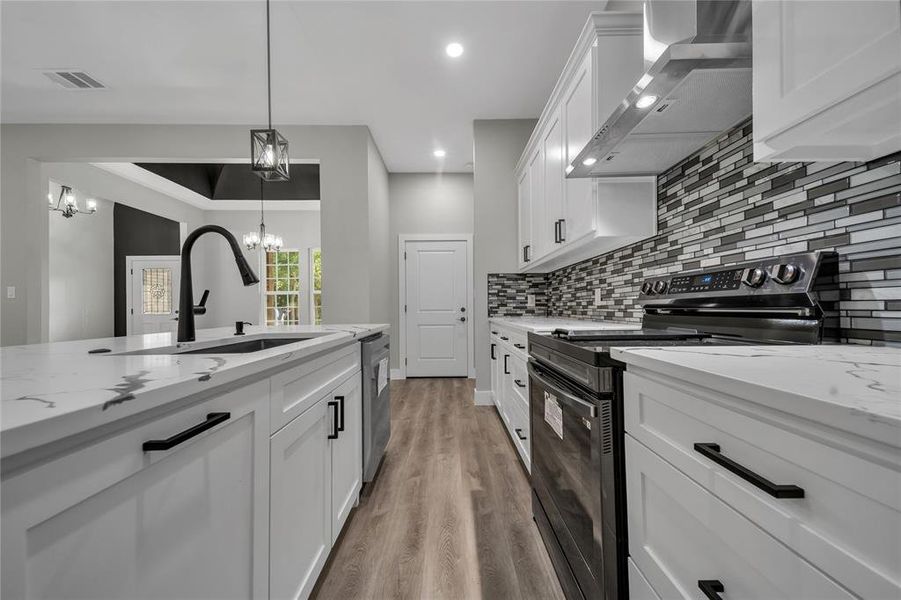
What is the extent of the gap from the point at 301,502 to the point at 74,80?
14.1 feet

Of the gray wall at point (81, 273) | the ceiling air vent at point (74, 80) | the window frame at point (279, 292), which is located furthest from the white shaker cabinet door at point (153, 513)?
the gray wall at point (81, 273)

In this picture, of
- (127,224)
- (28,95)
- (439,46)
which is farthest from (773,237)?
(127,224)

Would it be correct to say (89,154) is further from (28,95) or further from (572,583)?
(572,583)

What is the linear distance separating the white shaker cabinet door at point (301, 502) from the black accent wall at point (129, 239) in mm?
6982

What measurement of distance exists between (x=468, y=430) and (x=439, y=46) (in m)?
2.98

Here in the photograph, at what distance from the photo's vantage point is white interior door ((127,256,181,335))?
6352 millimetres

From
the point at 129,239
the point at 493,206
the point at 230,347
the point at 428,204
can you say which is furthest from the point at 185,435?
the point at 129,239

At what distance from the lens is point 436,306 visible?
4988mm

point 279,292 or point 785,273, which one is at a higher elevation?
point 279,292

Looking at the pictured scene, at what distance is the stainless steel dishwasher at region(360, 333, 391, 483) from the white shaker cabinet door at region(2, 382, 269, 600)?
976 millimetres

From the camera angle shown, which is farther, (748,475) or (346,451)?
(346,451)

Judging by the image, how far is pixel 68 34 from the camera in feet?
8.54

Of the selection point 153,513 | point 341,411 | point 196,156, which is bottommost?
point 341,411

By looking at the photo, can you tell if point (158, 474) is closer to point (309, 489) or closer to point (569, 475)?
point (309, 489)
